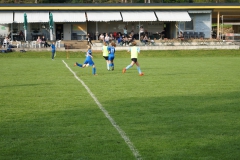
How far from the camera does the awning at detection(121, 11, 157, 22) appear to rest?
57.9 m

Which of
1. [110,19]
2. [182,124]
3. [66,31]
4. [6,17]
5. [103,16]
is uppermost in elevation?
[103,16]

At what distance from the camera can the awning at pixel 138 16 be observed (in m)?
57.9

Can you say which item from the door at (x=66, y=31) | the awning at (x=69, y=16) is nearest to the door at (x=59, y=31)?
the door at (x=66, y=31)

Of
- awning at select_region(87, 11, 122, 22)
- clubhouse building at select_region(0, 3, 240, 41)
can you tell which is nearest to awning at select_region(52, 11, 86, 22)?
clubhouse building at select_region(0, 3, 240, 41)

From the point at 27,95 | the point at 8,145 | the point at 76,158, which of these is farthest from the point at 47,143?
the point at 27,95

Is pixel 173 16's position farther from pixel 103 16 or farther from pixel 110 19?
pixel 103 16

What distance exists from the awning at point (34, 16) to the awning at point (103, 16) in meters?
4.66

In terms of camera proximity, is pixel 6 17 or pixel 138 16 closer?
pixel 6 17

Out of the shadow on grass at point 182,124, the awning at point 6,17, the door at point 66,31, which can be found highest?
the awning at point 6,17

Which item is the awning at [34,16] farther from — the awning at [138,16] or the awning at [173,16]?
the awning at [173,16]

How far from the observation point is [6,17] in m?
56.7

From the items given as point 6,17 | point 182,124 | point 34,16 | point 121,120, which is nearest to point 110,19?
point 34,16

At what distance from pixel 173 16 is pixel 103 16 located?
7740 mm

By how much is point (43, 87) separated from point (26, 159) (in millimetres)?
11511
